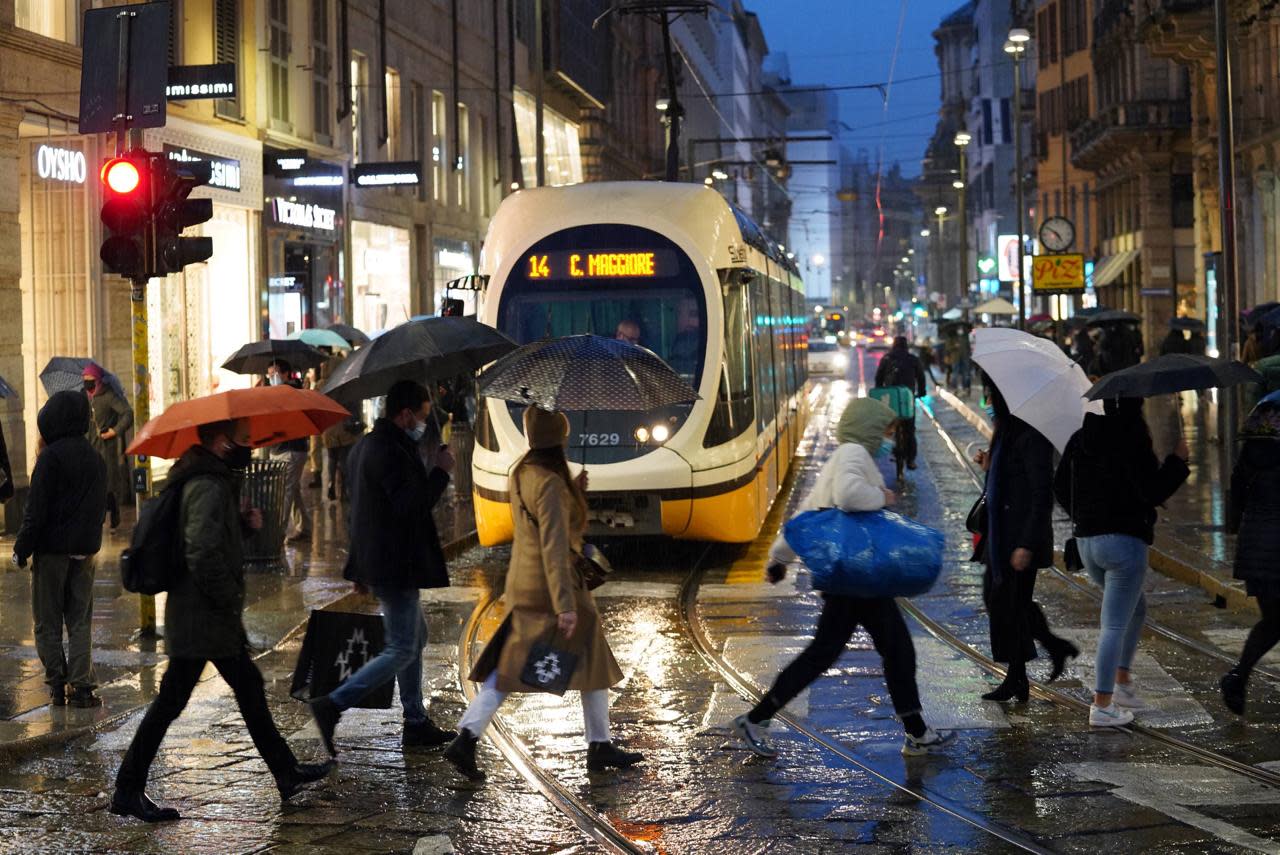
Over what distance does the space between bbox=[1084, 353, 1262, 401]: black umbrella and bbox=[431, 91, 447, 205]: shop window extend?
30.3m

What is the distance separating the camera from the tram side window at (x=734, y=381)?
54.4 feet

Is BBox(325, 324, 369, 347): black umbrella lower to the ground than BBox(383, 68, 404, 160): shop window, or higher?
lower

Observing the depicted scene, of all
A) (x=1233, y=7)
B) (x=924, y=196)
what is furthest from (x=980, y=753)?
(x=924, y=196)

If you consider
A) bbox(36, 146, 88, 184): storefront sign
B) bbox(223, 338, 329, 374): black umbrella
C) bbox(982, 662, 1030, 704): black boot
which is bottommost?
bbox(982, 662, 1030, 704): black boot

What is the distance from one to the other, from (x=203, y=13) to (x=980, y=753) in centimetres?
2015

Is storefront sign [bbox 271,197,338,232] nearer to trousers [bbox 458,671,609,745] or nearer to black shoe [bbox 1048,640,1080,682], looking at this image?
black shoe [bbox 1048,640,1080,682]

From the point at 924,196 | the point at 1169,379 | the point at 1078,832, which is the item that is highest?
the point at 924,196

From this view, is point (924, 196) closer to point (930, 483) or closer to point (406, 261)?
point (406, 261)

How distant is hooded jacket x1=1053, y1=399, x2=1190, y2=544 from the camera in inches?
377

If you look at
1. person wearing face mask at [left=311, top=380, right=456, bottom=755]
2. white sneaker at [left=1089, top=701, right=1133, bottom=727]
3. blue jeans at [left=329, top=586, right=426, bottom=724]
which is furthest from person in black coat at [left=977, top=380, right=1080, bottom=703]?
blue jeans at [left=329, top=586, right=426, bottom=724]

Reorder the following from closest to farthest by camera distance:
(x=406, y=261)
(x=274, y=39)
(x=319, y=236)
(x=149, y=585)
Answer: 1. (x=149, y=585)
2. (x=274, y=39)
3. (x=319, y=236)
4. (x=406, y=261)

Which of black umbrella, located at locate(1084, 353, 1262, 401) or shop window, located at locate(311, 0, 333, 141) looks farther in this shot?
shop window, located at locate(311, 0, 333, 141)

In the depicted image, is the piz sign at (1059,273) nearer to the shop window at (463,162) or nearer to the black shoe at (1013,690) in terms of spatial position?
the shop window at (463,162)

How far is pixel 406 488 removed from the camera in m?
8.98
